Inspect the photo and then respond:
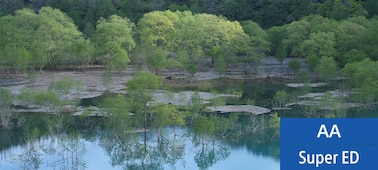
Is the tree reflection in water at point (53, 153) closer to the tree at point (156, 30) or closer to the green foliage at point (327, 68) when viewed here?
the green foliage at point (327, 68)

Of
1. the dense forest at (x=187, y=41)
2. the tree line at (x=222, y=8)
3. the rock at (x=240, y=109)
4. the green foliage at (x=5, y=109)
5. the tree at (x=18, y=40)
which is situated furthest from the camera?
the tree line at (x=222, y=8)

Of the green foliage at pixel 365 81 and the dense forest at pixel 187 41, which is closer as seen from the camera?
the green foliage at pixel 365 81

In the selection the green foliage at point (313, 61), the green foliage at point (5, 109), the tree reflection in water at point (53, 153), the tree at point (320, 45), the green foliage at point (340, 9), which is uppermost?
the green foliage at point (340, 9)

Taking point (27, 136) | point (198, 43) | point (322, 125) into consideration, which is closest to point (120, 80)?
point (198, 43)

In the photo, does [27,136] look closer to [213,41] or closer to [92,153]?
[92,153]

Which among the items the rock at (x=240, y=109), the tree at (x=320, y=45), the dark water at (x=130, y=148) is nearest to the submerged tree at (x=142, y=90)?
the dark water at (x=130, y=148)

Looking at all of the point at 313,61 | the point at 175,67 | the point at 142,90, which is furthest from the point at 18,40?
the point at 142,90

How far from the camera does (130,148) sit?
1961 cm

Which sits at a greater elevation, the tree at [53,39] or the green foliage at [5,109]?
the tree at [53,39]

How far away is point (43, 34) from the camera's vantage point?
125 ft

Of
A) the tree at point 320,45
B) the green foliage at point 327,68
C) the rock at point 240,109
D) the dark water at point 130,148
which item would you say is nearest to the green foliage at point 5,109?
the dark water at point 130,148

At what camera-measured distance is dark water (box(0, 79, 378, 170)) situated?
60.5 ft

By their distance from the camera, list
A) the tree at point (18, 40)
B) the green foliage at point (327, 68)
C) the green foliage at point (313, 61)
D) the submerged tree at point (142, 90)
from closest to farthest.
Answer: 1. the submerged tree at point (142, 90)
2. the green foliage at point (327, 68)
3. the green foliage at point (313, 61)
4. the tree at point (18, 40)

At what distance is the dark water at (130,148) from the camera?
726 inches
